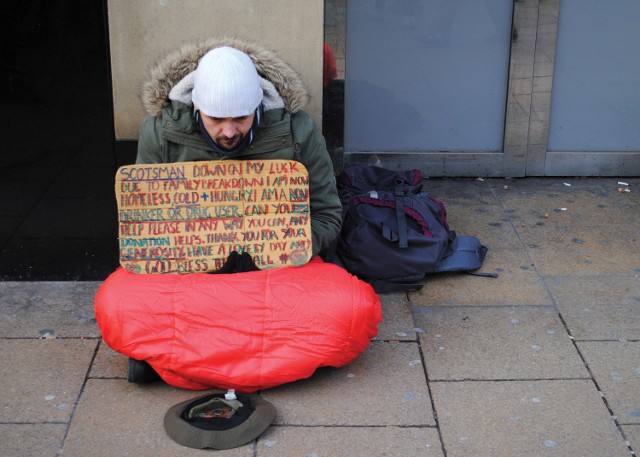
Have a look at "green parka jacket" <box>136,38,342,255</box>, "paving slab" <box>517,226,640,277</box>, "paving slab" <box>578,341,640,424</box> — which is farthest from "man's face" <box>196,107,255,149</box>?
"paving slab" <box>517,226,640,277</box>

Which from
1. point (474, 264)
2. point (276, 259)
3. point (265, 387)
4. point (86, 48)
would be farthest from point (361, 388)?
point (86, 48)

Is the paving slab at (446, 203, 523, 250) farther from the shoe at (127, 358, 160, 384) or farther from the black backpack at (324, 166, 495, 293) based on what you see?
the shoe at (127, 358, 160, 384)

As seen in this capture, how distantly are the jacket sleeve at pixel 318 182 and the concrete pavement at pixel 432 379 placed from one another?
529 mm

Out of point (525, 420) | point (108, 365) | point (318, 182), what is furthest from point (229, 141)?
point (525, 420)

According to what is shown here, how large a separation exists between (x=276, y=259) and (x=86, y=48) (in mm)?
1371

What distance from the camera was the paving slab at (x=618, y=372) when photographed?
3432 millimetres

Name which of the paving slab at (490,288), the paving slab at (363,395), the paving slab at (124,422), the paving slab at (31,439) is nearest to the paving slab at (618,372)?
the paving slab at (490,288)

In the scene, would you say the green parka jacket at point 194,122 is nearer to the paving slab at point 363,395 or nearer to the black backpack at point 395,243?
the black backpack at point 395,243

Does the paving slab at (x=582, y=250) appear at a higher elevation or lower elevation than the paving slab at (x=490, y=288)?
higher

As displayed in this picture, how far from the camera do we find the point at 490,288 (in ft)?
14.7

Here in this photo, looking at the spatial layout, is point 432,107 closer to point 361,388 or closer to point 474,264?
point 474,264

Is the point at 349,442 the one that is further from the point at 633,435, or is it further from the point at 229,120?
the point at 229,120

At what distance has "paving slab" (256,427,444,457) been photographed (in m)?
3.18

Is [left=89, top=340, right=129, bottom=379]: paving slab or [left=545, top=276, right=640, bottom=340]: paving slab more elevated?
[left=545, top=276, right=640, bottom=340]: paving slab
